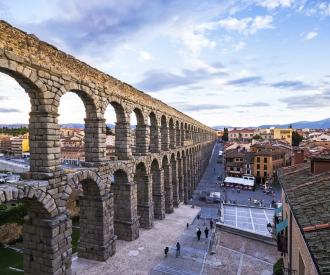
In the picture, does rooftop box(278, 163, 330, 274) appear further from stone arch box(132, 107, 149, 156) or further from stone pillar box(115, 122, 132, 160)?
stone arch box(132, 107, 149, 156)

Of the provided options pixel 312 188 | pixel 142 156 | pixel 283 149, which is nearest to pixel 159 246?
pixel 142 156

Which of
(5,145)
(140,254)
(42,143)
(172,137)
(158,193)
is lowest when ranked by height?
(140,254)

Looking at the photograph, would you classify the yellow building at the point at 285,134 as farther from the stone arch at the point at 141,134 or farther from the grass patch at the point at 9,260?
the grass patch at the point at 9,260

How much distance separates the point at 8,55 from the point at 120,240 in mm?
15939

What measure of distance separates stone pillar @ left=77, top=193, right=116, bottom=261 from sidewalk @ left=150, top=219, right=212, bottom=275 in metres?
3.69

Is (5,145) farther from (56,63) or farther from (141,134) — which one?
(56,63)

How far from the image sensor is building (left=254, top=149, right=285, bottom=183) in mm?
52375

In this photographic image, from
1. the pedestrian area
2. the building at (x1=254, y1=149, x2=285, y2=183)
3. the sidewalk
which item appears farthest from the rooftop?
the building at (x1=254, y1=149, x2=285, y2=183)

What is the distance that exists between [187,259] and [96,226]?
7376 mm

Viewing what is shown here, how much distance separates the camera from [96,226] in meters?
15.7

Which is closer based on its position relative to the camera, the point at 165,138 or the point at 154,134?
the point at 154,134

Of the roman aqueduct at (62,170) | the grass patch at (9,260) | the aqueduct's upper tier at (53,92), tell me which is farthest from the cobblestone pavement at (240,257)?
the grass patch at (9,260)

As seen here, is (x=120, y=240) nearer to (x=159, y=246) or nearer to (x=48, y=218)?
(x=159, y=246)

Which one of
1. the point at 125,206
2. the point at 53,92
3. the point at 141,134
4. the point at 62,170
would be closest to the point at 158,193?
the point at 125,206
